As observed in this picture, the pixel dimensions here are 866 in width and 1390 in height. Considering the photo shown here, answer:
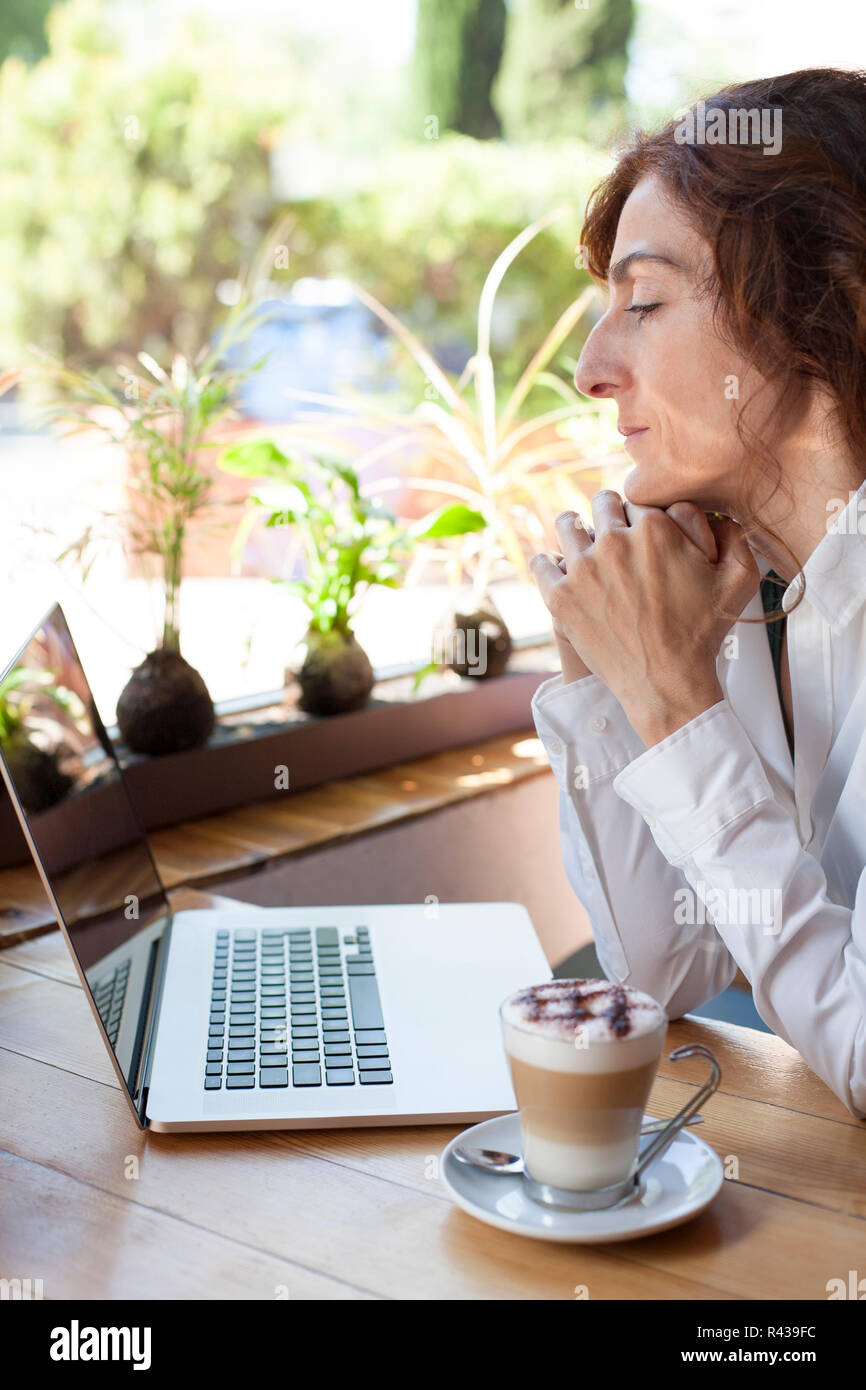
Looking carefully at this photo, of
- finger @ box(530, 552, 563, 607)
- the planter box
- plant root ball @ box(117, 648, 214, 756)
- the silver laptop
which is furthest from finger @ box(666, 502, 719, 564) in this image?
plant root ball @ box(117, 648, 214, 756)

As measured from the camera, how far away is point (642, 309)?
1.12 metres

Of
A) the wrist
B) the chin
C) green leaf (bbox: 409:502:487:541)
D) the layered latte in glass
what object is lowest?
the layered latte in glass

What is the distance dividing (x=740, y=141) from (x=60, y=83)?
4.16 m

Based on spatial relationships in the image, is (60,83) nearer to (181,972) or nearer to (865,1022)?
(181,972)

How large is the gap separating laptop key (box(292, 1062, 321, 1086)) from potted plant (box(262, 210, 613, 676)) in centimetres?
140

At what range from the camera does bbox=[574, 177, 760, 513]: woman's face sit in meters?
1.09

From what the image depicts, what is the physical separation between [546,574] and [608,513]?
78 mm

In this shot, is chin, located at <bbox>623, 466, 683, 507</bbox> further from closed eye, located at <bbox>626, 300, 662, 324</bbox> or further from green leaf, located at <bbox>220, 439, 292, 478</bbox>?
green leaf, located at <bbox>220, 439, 292, 478</bbox>

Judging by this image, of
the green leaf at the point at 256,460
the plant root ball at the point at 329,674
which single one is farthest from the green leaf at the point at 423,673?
the green leaf at the point at 256,460

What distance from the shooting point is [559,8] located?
402 cm

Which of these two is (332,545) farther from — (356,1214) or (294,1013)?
(356,1214)

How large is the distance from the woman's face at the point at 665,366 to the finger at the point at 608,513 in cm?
2

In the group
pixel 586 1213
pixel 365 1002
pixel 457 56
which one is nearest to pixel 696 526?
pixel 365 1002

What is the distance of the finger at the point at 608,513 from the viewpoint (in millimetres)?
1129
